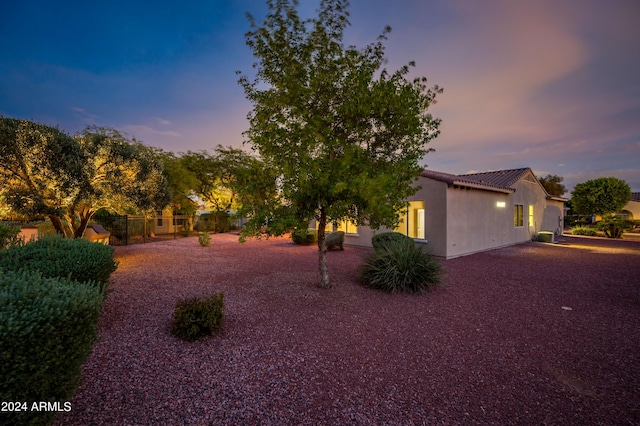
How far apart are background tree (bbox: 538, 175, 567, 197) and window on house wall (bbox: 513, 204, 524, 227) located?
105ft

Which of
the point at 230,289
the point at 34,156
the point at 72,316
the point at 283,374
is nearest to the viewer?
the point at 72,316

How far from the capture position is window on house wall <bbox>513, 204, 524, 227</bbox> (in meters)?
16.8

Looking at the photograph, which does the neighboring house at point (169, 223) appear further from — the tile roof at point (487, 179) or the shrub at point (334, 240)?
the tile roof at point (487, 179)

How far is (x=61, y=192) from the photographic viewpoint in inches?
370

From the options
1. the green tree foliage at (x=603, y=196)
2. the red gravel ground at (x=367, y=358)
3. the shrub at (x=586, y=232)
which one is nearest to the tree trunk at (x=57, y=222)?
the red gravel ground at (x=367, y=358)

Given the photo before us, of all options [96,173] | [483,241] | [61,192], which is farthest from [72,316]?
[483,241]

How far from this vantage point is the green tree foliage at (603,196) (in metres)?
23.0

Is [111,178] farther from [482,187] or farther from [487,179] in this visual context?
[487,179]

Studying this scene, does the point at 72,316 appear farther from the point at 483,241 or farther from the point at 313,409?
the point at 483,241

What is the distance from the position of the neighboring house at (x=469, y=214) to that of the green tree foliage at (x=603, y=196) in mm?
8883

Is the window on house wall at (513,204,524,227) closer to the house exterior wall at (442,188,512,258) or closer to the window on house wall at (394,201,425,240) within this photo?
the house exterior wall at (442,188,512,258)

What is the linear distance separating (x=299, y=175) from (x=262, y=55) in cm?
313

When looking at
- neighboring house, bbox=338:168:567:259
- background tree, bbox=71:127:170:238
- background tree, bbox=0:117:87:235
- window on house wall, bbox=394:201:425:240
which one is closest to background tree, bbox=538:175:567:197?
neighboring house, bbox=338:168:567:259

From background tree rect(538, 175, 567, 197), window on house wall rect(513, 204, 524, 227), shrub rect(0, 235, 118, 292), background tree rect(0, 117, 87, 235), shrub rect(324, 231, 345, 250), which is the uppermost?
background tree rect(538, 175, 567, 197)
